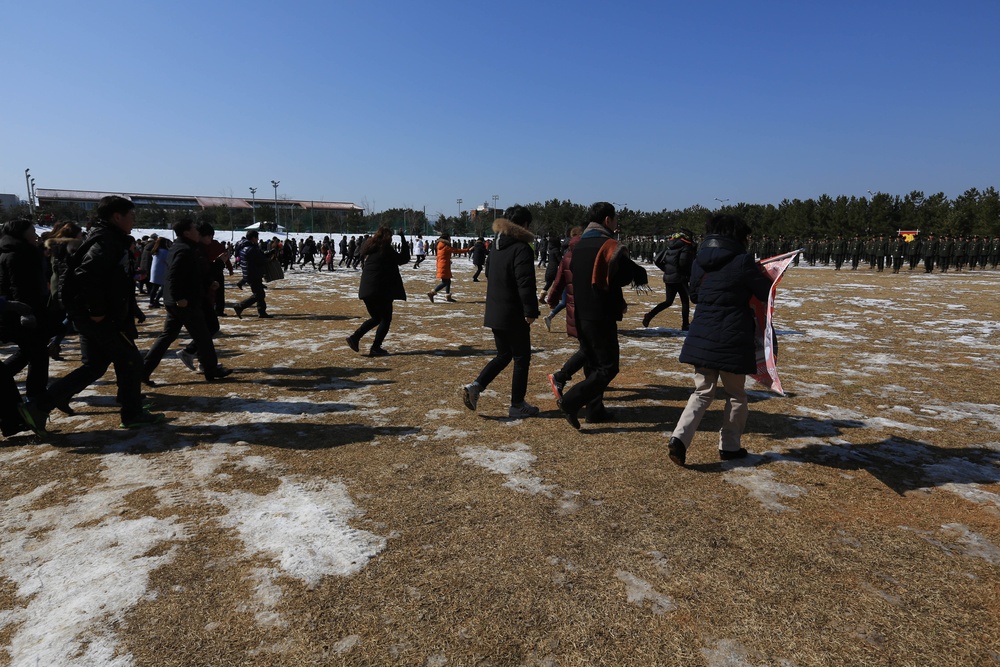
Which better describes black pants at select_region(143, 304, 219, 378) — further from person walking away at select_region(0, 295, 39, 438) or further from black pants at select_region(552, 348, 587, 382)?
black pants at select_region(552, 348, 587, 382)

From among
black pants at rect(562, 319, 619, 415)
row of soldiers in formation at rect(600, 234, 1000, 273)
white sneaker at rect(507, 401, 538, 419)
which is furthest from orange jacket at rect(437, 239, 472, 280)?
row of soldiers in formation at rect(600, 234, 1000, 273)

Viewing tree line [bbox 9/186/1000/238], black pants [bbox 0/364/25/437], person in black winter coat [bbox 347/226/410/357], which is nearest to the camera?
black pants [bbox 0/364/25/437]

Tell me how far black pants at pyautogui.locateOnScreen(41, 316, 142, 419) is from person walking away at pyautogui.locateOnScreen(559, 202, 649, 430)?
3.58 metres

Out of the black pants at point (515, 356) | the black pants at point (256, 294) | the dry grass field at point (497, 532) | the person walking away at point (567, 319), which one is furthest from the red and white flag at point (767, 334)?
the black pants at point (256, 294)

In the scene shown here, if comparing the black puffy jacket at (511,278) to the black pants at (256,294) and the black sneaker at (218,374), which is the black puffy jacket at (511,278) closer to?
the black sneaker at (218,374)

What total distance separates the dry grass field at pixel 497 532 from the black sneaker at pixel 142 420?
12 cm

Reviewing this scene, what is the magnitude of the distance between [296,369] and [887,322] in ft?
35.1

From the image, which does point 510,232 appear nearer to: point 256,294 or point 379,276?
point 379,276

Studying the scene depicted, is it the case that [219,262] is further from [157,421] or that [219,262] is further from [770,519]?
[770,519]

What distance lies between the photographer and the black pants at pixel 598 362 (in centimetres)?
458

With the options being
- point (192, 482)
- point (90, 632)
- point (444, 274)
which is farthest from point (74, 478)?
point (444, 274)

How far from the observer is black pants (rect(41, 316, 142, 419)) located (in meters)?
4.48

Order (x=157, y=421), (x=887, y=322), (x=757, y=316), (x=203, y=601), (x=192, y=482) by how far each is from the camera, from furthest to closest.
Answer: (x=887, y=322) → (x=157, y=421) → (x=757, y=316) → (x=192, y=482) → (x=203, y=601)

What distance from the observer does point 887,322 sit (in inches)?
428
